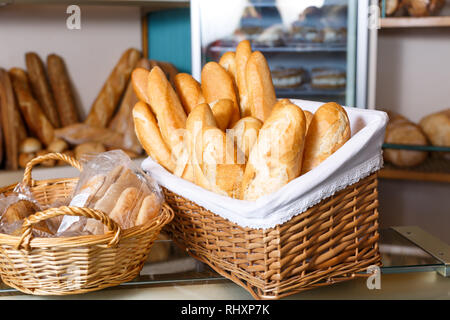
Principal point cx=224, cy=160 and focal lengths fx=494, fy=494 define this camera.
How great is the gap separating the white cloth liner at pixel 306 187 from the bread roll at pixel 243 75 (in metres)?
0.21

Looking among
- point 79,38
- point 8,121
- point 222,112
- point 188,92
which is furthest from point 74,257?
point 79,38

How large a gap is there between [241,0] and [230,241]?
1.71 m

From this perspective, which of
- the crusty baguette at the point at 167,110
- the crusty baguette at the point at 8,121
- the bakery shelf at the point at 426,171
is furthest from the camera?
the bakery shelf at the point at 426,171

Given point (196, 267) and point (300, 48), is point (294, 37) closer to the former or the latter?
point (300, 48)

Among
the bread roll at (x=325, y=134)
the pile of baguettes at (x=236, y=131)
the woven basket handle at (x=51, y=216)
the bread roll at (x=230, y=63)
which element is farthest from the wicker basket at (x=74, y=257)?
the bread roll at (x=230, y=63)

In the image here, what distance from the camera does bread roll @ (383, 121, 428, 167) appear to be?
2003 millimetres

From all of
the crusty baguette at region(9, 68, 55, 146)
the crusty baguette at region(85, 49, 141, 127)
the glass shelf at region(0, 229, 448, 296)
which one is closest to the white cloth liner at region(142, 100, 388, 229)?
the glass shelf at region(0, 229, 448, 296)

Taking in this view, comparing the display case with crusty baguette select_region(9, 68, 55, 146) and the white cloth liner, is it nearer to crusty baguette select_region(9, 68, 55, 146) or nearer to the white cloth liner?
crusty baguette select_region(9, 68, 55, 146)

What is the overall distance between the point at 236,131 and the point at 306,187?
6.8 inches

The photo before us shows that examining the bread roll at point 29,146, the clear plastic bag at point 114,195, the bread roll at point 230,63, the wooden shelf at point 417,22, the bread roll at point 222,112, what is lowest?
the bread roll at point 29,146

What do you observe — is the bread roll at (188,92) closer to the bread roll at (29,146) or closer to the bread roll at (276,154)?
the bread roll at (276,154)

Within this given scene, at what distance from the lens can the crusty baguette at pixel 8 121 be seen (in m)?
1.95

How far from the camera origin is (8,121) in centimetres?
195

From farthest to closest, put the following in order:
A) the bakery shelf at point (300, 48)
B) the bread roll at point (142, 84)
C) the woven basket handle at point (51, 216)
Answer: the bakery shelf at point (300, 48) < the bread roll at point (142, 84) < the woven basket handle at point (51, 216)
